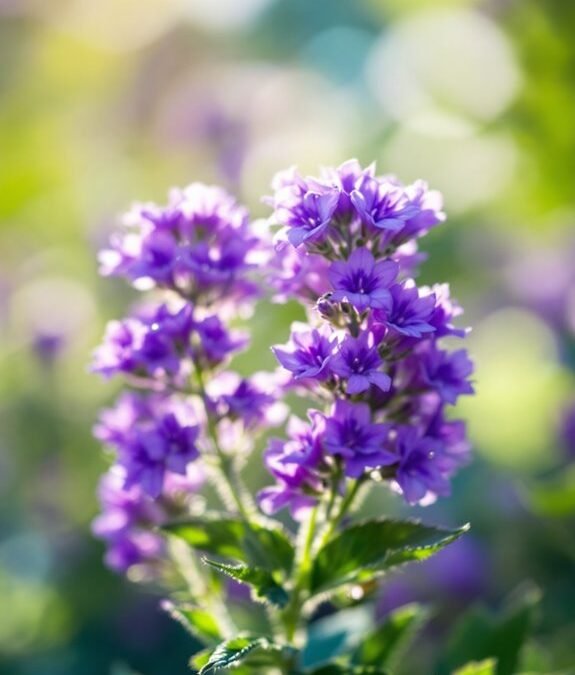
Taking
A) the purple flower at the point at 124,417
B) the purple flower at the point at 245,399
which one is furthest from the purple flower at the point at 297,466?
the purple flower at the point at 124,417

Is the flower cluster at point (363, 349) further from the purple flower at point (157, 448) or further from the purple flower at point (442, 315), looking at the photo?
the purple flower at point (157, 448)

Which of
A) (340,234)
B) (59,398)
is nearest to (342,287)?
(340,234)

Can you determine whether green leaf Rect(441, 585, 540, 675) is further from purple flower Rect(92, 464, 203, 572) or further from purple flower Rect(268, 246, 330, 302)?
purple flower Rect(268, 246, 330, 302)

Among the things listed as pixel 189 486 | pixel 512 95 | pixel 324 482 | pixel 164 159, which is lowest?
pixel 324 482

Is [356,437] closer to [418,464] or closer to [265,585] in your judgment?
[418,464]

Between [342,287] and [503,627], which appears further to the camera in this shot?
[503,627]

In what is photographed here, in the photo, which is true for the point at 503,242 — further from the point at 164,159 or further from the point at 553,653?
the point at 553,653

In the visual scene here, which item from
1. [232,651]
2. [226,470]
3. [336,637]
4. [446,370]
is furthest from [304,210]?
[336,637]
